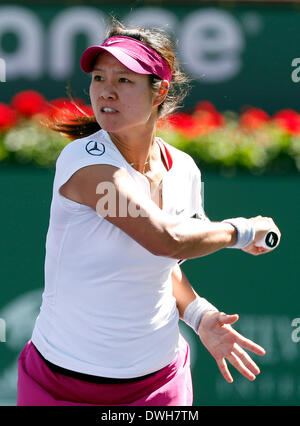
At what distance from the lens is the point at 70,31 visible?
499 cm

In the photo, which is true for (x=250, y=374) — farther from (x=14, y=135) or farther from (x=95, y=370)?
(x=14, y=135)

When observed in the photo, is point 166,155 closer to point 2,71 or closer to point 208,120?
point 208,120

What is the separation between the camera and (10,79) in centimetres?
510

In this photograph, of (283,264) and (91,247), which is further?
(283,264)

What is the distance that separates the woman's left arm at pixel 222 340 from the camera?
2297mm

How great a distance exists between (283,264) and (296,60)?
6.30 feet

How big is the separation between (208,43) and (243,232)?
3157 millimetres

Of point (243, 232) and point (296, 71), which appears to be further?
point (296, 71)

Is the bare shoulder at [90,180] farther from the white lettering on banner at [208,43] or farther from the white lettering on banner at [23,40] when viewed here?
the white lettering on banner at [23,40]

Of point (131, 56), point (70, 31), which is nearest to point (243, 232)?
point (131, 56)

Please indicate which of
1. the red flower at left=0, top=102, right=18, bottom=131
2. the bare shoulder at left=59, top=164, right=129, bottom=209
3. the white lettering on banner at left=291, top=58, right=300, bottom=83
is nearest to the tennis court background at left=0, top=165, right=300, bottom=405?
the red flower at left=0, top=102, right=18, bottom=131

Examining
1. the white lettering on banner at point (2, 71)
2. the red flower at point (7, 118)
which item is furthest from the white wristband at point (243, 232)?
the white lettering on banner at point (2, 71)
